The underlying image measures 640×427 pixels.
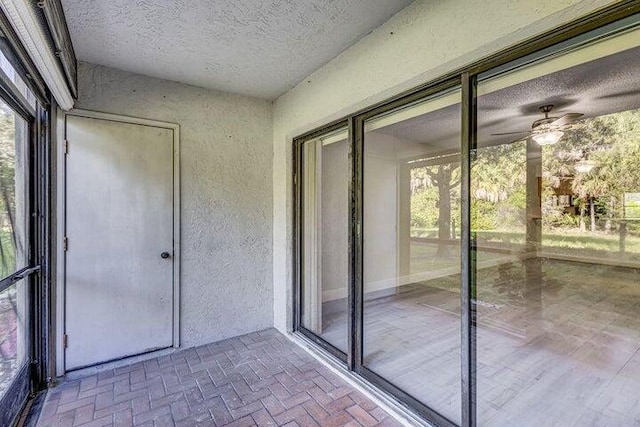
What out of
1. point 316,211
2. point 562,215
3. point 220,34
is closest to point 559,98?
point 562,215

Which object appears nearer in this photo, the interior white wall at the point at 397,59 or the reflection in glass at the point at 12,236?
the interior white wall at the point at 397,59

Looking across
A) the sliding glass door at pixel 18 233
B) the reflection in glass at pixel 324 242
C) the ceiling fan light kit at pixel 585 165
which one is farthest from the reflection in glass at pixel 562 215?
the sliding glass door at pixel 18 233

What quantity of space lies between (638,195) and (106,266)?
3.80m

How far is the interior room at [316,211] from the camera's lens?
1724 mm

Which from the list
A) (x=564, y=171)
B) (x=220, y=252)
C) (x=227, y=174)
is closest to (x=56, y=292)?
(x=220, y=252)

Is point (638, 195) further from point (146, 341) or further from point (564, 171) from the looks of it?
point (146, 341)

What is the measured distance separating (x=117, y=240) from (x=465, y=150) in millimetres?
2799

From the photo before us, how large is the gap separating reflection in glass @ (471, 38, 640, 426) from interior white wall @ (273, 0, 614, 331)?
256 mm

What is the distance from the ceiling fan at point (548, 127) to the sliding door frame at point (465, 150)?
0.52 metres

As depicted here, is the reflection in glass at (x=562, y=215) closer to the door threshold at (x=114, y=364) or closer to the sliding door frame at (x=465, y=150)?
the sliding door frame at (x=465, y=150)

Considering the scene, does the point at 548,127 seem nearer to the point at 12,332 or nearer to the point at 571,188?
the point at 571,188

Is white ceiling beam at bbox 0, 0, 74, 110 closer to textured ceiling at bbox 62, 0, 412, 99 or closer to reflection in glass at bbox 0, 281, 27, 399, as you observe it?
textured ceiling at bbox 62, 0, 412, 99

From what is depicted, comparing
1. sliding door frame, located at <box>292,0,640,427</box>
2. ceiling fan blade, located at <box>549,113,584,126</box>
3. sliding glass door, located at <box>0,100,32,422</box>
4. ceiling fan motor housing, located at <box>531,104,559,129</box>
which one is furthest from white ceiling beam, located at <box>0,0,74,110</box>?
ceiling fan blade, located at <box>549,113,584,126</box>

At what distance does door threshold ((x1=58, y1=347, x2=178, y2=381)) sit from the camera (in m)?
2.47
